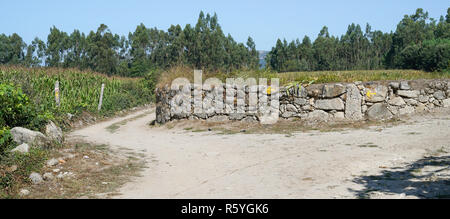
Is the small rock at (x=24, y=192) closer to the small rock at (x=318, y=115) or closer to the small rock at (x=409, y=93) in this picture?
the small rock at (x=318, y=115)

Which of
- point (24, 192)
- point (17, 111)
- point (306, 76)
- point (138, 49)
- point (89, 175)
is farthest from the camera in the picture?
point (138, 49)

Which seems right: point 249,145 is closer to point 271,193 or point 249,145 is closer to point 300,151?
point 300,151

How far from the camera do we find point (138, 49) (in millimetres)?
67750

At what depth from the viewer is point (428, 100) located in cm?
1165

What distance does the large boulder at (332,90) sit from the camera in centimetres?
1182

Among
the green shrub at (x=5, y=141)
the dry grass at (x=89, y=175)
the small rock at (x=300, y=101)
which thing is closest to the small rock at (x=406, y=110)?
the small rock at (x=300, y=101)

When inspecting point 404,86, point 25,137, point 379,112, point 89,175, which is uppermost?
point 404,86

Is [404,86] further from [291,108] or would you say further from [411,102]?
[291,108]

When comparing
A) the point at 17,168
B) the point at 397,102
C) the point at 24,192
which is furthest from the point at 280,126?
the point at 24,192

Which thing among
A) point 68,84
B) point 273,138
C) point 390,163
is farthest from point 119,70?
point 390,163

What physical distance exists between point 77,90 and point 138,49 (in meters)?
47.8

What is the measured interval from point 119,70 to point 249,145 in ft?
183

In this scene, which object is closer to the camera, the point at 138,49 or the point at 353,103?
the point at 353,103

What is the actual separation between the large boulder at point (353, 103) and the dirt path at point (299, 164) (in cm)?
128
